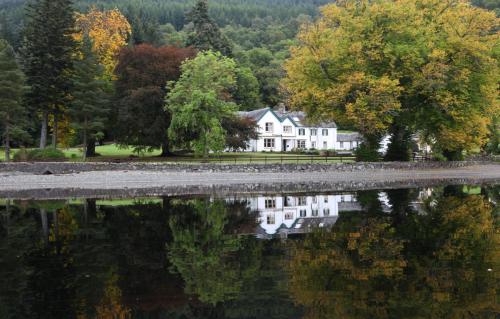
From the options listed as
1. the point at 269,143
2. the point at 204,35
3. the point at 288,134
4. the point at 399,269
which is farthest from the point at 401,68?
the point at 204,35

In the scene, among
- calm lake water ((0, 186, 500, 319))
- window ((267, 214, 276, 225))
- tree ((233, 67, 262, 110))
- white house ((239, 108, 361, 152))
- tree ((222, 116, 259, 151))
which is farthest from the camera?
tree ((233, 67, 262, 110))

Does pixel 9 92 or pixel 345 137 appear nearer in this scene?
pixel 9 92

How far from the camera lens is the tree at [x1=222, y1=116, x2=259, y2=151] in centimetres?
5784

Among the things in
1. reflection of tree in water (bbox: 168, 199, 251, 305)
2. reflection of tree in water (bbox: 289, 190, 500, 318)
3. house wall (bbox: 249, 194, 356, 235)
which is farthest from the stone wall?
reflection of tree in water (bbox: 289, 190, 500, 318)

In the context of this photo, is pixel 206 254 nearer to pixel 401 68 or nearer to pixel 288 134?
pixel 401 68

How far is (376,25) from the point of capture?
1874 inches

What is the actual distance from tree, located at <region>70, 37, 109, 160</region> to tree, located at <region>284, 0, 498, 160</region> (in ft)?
61.2

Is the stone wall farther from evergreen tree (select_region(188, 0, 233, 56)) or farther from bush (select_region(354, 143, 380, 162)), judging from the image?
evergreen tree (select_region(188, 0, 233, 56))

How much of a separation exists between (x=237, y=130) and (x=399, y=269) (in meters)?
46.0

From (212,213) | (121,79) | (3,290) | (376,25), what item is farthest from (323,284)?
(121,79)

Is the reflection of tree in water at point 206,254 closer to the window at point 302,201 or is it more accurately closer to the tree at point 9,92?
the window at point 302,201

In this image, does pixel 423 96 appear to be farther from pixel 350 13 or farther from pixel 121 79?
pixel 121 79

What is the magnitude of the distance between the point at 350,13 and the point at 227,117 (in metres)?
15.8

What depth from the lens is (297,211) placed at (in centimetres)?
2650
